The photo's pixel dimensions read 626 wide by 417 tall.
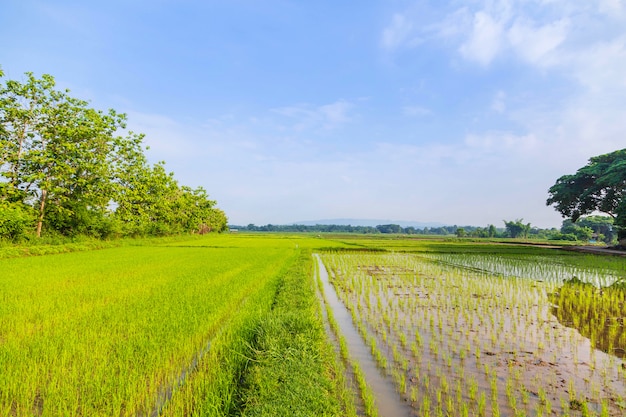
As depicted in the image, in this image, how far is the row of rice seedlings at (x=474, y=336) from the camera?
335 centimetres

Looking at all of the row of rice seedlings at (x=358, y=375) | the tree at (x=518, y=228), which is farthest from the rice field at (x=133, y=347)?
the tree at (x=518, y=228)

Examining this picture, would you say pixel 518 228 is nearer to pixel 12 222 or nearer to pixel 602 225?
pixel 602 225

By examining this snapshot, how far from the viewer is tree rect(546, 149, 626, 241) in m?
26.1

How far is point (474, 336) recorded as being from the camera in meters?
5.22

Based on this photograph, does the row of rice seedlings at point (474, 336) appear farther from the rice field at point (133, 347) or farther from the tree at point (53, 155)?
the tree at point (53, 155)

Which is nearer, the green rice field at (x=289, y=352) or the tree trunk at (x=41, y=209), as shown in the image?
the green rice field at (x=289, y=352)

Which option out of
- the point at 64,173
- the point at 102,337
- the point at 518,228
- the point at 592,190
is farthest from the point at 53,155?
the point at 518,228

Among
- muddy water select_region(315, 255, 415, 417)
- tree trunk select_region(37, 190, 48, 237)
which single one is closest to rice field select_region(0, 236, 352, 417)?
muddy water select_region(315, 255, 415, 417)

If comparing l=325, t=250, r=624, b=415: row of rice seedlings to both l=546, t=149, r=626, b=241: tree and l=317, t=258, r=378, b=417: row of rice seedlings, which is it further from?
l=546, t=149, r=626, b=241: tree

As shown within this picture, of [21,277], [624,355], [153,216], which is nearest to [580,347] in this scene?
[624,355]

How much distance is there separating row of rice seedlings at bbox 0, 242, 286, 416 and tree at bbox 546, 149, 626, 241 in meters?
31.3

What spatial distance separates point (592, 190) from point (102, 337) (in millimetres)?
36394

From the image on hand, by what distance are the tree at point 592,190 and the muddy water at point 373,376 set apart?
2904cm

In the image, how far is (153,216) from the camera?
3234 centimetres
